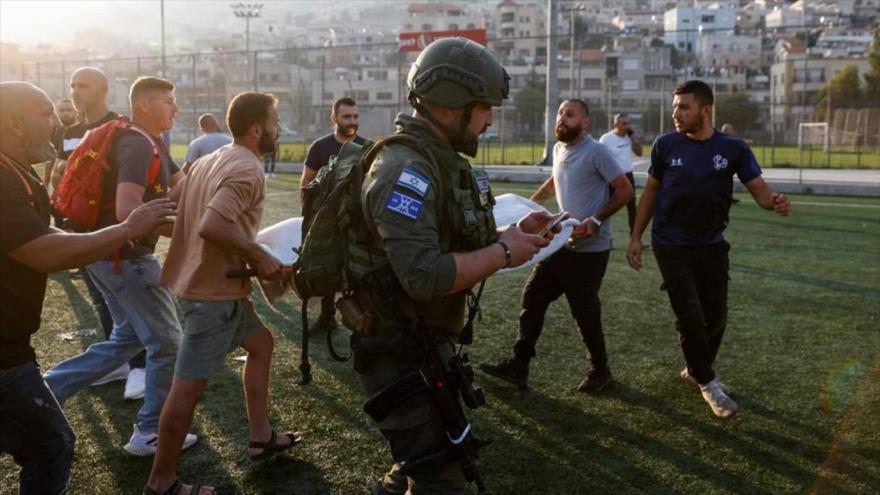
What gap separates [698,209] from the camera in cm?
608

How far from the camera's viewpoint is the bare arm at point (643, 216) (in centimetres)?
640

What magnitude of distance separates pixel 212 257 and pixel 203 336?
0.39 metres

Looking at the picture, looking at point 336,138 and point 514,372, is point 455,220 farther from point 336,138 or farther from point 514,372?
point 336,138

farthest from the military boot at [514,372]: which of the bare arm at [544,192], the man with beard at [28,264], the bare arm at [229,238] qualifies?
the man with beard at [28,264]

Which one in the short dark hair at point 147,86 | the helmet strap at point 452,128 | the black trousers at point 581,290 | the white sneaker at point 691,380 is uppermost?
the short dark hair at point 147,86

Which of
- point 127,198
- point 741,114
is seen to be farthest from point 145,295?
point 741,114

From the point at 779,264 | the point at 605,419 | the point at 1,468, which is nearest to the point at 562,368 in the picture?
the point at 605,419

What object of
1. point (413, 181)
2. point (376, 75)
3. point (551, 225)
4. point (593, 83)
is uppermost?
point (376, 75)

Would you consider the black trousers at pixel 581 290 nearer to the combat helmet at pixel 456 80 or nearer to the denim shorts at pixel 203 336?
the denim shorts at pixel 203 336

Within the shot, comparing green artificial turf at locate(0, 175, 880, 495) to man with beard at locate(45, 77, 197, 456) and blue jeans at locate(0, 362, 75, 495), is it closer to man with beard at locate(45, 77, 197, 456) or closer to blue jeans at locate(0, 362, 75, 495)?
man with beard at locate(45, 77, 197, 456)

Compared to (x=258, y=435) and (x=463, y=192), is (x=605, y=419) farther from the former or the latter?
(x=463, y=192)

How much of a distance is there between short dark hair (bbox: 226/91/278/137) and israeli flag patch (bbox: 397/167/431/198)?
1.76 meters

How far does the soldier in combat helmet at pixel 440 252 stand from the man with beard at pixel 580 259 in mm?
3155

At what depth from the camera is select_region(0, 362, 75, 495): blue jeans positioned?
10.6ft
